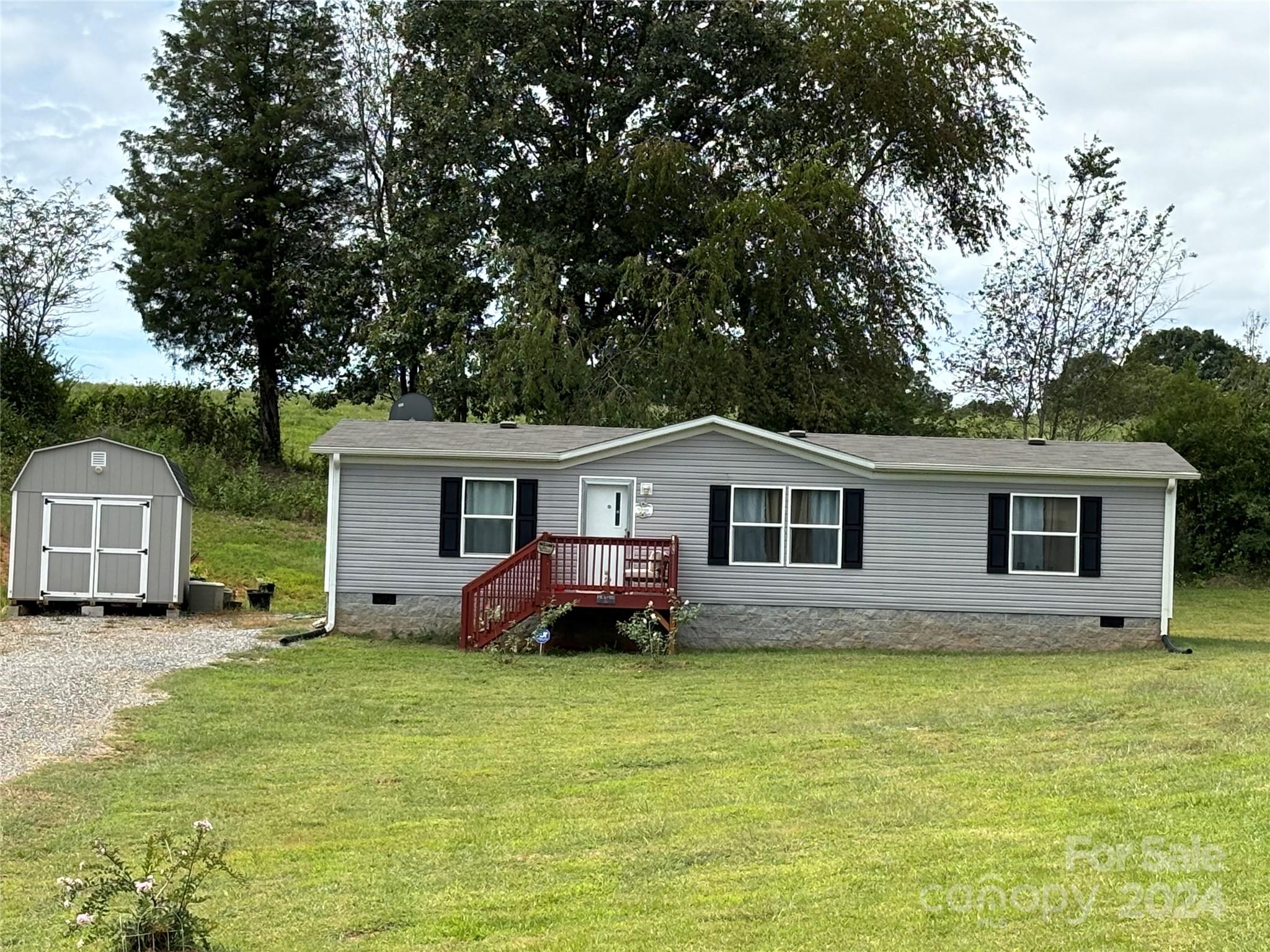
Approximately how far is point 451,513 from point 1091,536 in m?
9.18

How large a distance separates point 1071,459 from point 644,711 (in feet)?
31.3

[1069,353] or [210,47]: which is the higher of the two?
[210,47]

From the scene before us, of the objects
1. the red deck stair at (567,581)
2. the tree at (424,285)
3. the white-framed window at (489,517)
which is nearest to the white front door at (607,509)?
the red deck stair at (567,581)

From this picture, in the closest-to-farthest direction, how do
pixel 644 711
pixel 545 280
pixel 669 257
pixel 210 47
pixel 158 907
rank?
pixel 158 907 → pixel 644 711 → pixel 545 280 → pixel 669 257 → pixel 210 47

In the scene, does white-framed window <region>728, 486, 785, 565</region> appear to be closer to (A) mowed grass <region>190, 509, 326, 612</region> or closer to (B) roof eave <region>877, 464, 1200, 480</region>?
(B) roof eave <region>877, 464, 1200, 480</region>

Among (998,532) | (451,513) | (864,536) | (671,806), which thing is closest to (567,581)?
(451,513)

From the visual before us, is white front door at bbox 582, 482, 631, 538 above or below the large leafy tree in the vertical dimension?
below

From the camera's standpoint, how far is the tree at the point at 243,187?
3412cm

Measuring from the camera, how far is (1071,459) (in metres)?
19.8

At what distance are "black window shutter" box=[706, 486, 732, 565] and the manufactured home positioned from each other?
0.02 m

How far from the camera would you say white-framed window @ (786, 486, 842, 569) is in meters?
19.6

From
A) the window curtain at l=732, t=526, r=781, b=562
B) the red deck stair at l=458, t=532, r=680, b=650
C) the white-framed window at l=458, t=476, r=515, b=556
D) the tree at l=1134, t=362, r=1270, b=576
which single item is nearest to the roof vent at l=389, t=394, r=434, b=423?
the white-framed window at l=458, t=476, r=515, b=556

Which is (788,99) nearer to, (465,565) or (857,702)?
(465,565)

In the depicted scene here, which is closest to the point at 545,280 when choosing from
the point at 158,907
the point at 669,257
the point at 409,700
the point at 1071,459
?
the point at 669,257
